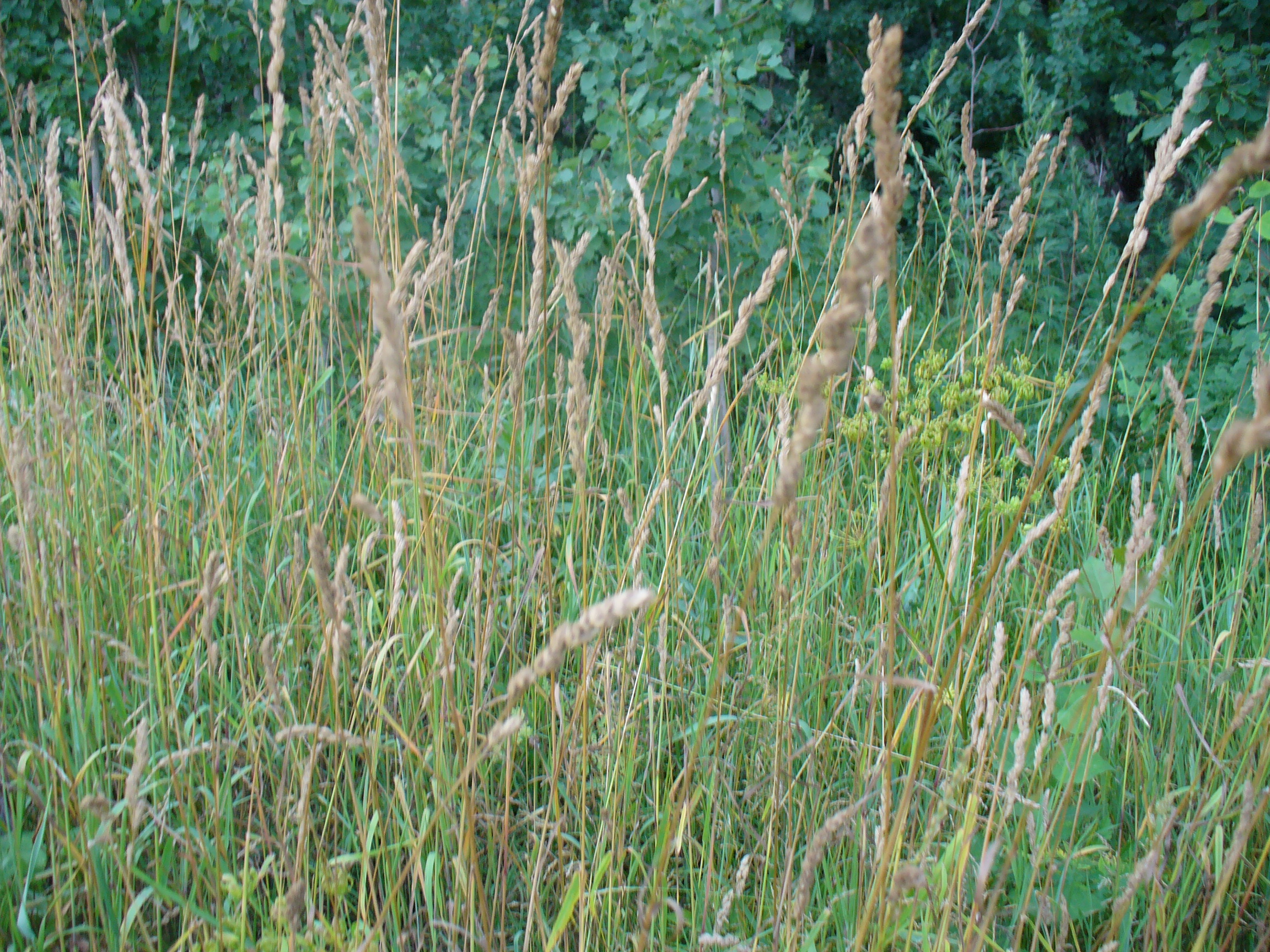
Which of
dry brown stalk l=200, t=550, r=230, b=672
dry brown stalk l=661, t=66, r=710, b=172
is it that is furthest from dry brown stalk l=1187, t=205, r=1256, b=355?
dry brown stalk l=200, t=550, r=230, b=672

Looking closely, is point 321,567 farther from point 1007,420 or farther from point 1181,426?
point 1181,426

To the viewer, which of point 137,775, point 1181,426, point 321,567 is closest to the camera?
point 321,567

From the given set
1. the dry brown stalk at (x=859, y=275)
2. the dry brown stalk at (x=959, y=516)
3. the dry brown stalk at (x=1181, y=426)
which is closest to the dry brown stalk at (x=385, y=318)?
the dry brown stalk at (x=859, y=275)

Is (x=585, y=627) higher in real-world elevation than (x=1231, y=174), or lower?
lower

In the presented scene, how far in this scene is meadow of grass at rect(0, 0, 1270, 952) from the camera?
94cm

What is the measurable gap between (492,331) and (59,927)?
1967mm

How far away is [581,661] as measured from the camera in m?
1.55

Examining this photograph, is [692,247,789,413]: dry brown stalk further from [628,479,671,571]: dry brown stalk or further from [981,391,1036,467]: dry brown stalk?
[981,391,1036,467]: dry brown stalk

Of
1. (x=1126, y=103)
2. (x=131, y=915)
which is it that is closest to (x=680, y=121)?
(x=131, y=915)

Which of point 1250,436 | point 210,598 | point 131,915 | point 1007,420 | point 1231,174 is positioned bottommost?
point 131,915

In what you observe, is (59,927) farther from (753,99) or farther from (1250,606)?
(753,99)

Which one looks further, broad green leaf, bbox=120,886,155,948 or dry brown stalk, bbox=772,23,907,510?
broad green leaf, bbox=120,886,155,948

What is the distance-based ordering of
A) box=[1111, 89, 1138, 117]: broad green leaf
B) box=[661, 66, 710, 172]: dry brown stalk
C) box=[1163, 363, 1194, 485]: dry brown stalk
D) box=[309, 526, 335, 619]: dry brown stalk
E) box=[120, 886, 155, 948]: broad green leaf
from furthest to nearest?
box=[1111, 89, 1138, 117]: broad green leaf
box=[661, 66, 710, 172]: dry brown stalk
box=[1163, 363, 1194, 485]: dry brown stalk
box=[120, 886, 155, 948]: broad green leaf
box=[309, 526, 335, 619]: dry brown stalk

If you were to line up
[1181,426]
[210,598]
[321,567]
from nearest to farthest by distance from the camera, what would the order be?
1. [321,567]
2. [210,598]
3. [1181,426]
